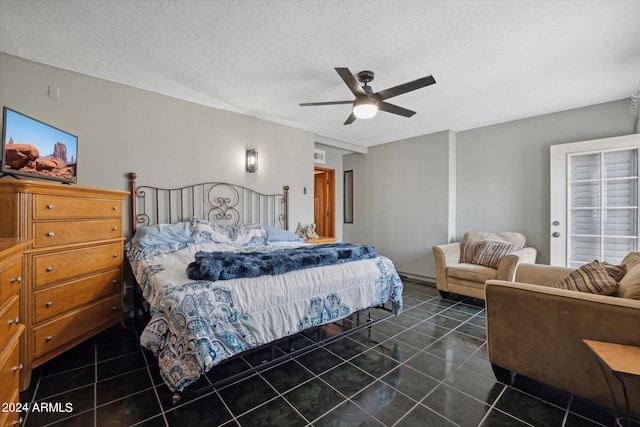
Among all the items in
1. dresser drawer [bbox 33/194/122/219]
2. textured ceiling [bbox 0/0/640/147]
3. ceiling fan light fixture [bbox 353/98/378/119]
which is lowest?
dresser drawer [bbox 33/194/122/219]

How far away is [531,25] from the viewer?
2.02 metres

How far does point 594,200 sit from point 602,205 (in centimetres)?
10

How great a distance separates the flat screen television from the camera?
199 cm

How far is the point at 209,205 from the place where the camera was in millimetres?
3652

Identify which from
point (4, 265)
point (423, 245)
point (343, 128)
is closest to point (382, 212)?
point (423, 245)

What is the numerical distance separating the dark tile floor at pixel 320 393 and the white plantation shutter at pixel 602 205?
7.63 ft

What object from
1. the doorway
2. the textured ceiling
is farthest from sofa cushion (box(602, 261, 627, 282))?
the doorway

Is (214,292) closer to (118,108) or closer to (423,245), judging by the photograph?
(118,108)

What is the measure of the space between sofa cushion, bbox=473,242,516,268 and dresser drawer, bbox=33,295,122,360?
4.27 meters

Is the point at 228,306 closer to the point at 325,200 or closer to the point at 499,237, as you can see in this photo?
the point at 499,237

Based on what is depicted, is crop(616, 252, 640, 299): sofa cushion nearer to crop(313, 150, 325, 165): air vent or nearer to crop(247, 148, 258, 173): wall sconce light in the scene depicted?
crop(247, 148, 258, 173): wall sconce light

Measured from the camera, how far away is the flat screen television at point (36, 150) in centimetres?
199

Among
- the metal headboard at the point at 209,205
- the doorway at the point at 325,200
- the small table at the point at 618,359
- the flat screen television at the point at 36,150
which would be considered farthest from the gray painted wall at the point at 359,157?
the small table at the point at 618,359

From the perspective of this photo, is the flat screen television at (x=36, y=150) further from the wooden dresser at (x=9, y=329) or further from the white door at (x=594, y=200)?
the white door at (x=594, y=200)
